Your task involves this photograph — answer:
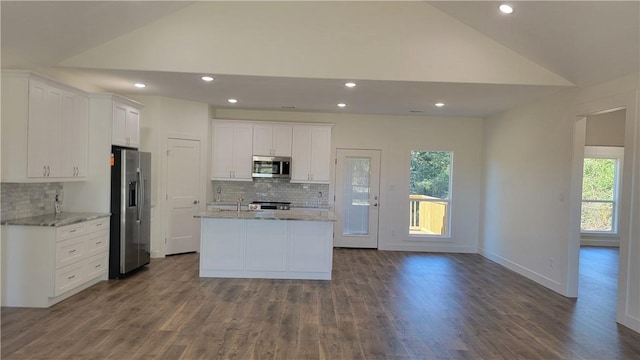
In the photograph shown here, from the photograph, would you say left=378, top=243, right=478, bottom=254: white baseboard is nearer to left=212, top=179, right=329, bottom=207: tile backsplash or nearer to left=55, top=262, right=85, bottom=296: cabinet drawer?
left=212, top=179, right=329, bottom=207: tile backsplash

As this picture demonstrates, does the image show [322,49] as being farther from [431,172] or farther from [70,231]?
[431,172]

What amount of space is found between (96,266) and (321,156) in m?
4.13

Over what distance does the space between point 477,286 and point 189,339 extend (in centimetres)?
384

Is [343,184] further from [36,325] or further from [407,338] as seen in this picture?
[36,325]

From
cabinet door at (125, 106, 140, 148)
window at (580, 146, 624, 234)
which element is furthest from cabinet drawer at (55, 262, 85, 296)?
window at (580, 146, 624, 234)

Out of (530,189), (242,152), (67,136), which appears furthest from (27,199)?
(530,189)

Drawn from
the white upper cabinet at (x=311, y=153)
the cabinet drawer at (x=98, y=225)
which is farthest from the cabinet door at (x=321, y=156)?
the cabinet drawer at (x=98, y=225)

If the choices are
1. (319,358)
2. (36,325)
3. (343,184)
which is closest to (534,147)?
(343,184)

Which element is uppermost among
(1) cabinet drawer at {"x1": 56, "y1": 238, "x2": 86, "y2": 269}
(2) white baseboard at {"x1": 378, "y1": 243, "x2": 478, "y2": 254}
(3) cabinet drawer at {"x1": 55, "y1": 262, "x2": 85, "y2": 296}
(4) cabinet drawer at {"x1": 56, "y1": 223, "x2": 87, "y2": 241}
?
(4) cabinet drawer at {"x1": 56, "y1": 223, "x2": 87, "y2": 241}

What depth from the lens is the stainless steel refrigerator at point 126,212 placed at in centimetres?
511

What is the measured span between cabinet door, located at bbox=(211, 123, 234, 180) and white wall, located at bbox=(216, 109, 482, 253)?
5.54 ft

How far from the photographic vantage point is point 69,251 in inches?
171

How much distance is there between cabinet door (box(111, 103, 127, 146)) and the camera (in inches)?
200

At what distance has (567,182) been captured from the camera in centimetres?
507
